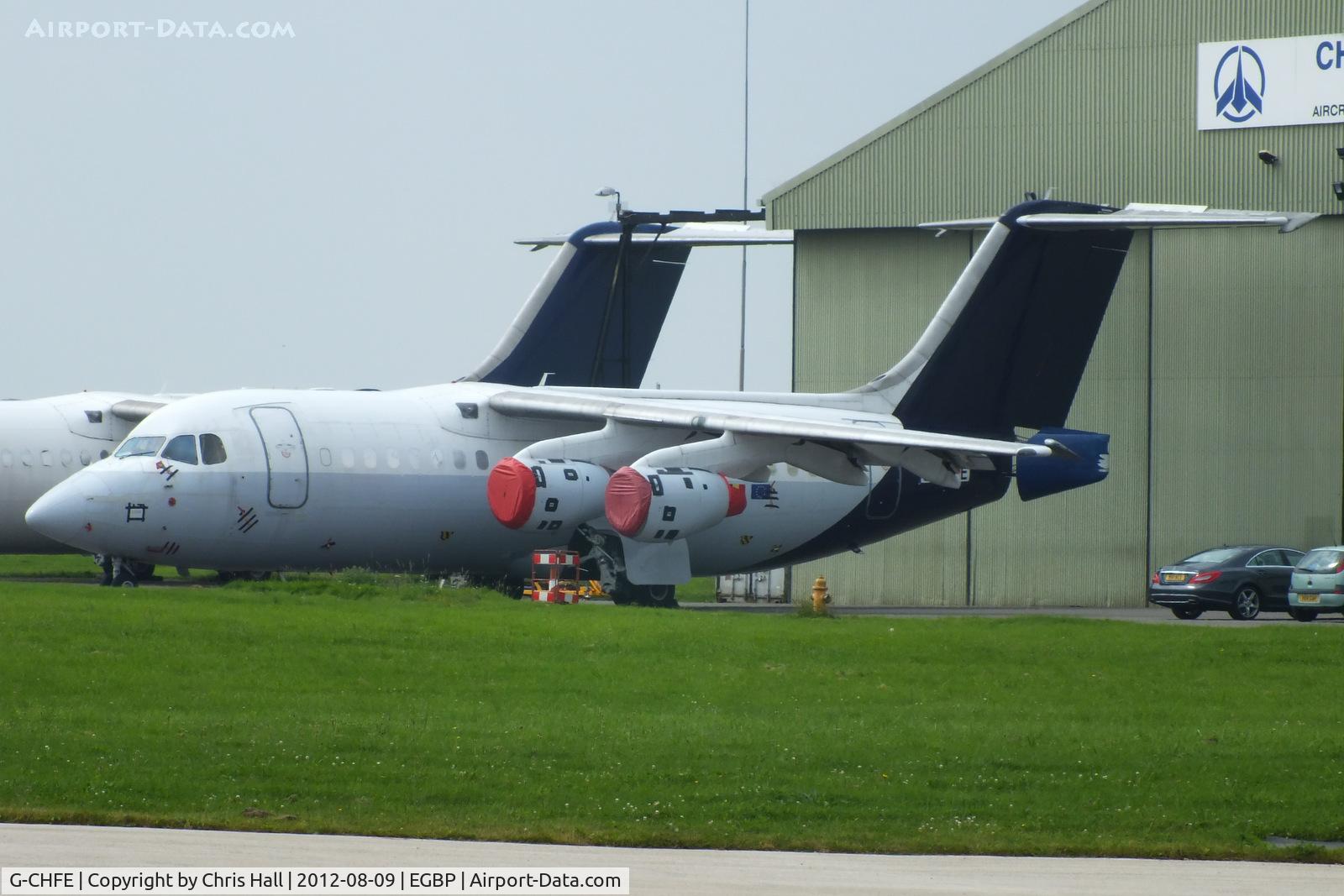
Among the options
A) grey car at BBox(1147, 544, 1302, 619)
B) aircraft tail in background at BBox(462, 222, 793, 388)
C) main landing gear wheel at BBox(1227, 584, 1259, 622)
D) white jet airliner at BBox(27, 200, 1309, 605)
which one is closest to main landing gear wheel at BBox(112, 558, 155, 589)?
white jet airliner at BBox(27, 200, 1309, 605)

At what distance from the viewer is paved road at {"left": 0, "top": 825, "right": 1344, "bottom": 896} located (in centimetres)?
905

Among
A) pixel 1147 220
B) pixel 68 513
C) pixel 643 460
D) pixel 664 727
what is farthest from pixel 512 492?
pixel 664 727

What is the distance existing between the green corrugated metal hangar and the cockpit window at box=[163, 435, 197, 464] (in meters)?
15.9

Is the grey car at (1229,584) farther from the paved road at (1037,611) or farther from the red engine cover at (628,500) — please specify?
the red engine cover at (628,500)

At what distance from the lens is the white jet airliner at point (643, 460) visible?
1005 inches

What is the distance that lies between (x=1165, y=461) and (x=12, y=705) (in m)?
26.1

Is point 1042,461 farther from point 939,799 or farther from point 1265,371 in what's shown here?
point 939,799

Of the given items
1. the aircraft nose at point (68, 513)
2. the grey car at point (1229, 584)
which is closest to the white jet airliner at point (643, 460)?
the aircraft nose at point (68, 513)

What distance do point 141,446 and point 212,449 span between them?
3.27ft

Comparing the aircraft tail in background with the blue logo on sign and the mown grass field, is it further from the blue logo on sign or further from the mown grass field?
the mown grass field

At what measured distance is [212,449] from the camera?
25.5m

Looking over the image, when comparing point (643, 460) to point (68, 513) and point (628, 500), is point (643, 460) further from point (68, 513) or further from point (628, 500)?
point (68, 513)

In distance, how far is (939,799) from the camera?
11891 millimetres

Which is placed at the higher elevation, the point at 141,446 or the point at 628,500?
the point at 141,446
